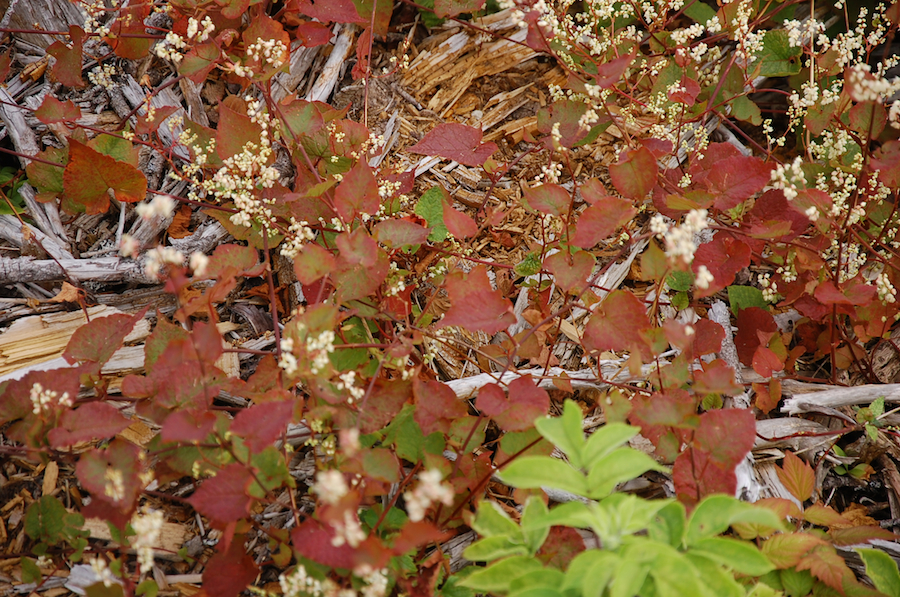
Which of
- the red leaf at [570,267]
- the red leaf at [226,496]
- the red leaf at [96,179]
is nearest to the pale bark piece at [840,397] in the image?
the red leaf at [570,267]

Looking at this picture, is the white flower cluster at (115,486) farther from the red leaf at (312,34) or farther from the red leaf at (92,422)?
the red leaf at (312,34)

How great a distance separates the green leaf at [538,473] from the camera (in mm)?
1120

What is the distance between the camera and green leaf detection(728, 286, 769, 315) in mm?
2195

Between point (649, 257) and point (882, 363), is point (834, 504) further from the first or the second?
point (649, 257)

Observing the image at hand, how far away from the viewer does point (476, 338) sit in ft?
7.33

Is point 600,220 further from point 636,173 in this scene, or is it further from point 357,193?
point 357,193

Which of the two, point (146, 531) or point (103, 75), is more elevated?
point (103, 75)

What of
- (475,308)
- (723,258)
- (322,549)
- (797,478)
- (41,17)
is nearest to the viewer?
(322,549)

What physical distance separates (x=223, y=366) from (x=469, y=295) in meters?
1.00

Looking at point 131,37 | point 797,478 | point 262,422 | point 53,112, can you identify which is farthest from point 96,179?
point 797,478

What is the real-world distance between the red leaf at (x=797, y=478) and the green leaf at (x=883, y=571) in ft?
0.68

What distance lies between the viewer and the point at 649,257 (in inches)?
58.9

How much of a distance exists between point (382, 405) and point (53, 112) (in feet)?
5.05

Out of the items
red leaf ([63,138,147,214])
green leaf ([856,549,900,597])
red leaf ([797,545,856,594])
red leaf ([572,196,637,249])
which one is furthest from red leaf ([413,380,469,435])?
red leaf ([63,138,147,214])
